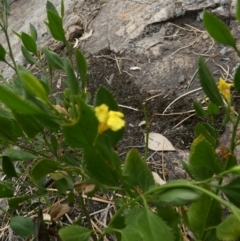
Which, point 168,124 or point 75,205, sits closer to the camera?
point 75,205

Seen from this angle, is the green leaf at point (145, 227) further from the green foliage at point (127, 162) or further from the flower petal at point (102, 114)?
the flower petal at point (102, 114)

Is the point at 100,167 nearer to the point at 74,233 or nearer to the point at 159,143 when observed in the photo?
the point at 74,233

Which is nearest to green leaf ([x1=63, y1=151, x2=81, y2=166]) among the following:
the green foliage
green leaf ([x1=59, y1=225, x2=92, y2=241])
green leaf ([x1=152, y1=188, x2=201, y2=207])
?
the green foliage

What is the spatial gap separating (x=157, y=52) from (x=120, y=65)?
0.12 metres

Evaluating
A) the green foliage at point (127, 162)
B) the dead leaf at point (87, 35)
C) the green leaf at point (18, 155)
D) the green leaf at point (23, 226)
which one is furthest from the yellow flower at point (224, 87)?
the dead leaf at point (87, 35)

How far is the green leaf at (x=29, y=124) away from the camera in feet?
2.36

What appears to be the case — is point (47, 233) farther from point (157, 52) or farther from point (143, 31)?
point (143, 31)

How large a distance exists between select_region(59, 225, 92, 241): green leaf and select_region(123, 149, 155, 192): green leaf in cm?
11

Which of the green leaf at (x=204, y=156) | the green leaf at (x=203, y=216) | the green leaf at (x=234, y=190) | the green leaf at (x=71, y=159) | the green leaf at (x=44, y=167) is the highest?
the green leaf at (x=44, y=167)

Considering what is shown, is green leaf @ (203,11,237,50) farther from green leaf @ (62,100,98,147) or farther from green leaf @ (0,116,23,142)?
green leaf @ (0,116,23,142)

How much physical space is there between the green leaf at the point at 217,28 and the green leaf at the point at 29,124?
1.03ft

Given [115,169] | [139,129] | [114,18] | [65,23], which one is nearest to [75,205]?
[139,129]

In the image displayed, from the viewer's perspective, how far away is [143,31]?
5.12ft

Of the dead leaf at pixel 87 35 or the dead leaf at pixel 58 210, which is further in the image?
the dead leaf at pixel 87 35
